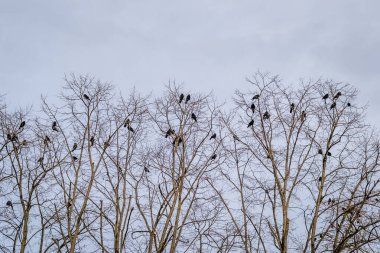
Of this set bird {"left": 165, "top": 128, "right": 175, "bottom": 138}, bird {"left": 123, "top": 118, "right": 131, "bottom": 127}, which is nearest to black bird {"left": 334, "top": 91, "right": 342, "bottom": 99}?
bird {"left": 165, "top": 128, "right": 175, "bottom": 138}

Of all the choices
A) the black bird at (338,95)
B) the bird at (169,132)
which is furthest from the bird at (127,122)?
the black bird at (338,95)

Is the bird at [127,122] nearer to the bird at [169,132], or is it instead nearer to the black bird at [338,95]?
the bird at [169,132]

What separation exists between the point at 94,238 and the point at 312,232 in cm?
540

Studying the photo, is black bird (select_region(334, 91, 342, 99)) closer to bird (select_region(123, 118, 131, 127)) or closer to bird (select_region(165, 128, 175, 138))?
bird (select_region(165, 128, 175, 138))

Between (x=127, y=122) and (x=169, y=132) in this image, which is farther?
(x=127, y=122)

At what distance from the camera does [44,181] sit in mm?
11484

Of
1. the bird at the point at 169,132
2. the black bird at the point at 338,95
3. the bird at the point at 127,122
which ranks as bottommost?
the bird at the point at 169,132

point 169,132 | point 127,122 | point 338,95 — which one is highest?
point 338,95

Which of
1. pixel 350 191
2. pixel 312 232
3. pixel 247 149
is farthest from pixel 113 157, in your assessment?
pixel 350 191

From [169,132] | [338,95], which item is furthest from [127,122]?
[338,95]

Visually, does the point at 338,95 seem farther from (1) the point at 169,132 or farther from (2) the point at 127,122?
(2) the point at 127,122

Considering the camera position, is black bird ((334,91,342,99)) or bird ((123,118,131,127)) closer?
black bird ((334,91,342,99))

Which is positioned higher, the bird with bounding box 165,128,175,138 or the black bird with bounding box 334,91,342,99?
the black bird with bounding box 334,91,342,99

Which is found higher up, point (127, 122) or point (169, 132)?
point (127, 122)
